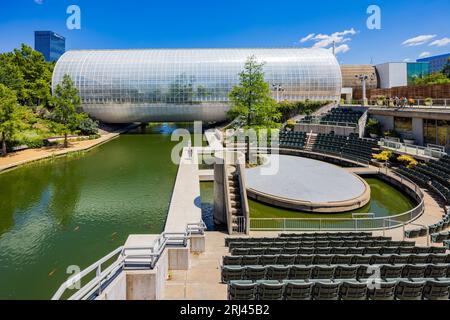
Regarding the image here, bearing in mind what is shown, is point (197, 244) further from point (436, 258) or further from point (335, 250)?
point (436, 258)

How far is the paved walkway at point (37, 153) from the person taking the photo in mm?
30941

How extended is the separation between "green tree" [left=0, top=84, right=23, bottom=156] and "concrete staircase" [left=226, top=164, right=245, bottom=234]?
94.2 ft

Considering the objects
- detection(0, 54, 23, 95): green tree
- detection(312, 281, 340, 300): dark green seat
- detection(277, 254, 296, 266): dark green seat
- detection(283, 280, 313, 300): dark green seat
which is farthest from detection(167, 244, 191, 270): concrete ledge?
detection(0, 54, 23, 95): green tree

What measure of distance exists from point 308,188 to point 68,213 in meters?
15.1

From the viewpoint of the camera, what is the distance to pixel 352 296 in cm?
716

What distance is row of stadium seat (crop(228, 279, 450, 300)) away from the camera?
6.93 metres

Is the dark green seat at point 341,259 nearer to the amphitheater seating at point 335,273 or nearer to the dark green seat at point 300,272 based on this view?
the amphitheater seating at point 335,273

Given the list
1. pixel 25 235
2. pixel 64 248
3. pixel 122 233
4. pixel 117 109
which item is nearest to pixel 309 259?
pixel 122 233

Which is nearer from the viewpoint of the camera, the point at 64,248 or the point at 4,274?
the point at 4,274

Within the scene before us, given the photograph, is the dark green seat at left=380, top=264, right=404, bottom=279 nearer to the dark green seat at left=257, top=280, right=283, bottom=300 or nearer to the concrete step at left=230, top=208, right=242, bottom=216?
the dark green seat at left=257, top=280, right=283, bottom=300

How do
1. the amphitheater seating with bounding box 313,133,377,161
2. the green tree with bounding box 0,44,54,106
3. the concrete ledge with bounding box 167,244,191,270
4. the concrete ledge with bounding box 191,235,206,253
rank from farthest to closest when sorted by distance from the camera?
the green tree with bounding box 0,44,54,106 → the amphitheater seating with bounding box 313,133,377,161 → the concrete ledge with bounding box 191,235,206,253 → the concrete ledge with bounding box 167,244,191,270

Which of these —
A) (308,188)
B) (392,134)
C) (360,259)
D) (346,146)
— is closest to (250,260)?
(360,259)
